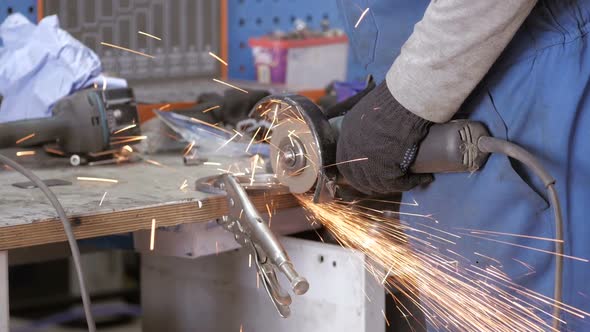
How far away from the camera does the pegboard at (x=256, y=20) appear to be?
3.03m

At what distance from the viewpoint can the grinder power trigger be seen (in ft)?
4.21

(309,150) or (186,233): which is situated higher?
(309,150)

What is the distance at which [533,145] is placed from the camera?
127 cm

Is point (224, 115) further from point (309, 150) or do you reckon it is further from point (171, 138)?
point (309, 150)

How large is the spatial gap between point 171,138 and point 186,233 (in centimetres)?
48

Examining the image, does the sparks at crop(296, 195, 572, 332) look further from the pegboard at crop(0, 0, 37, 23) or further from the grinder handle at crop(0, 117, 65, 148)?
the pegboard at crop(0, 0, 37, 23)

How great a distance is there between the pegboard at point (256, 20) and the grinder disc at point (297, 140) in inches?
57.5

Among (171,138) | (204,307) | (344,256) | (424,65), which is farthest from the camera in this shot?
(171,138)

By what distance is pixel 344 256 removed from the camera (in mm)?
1526

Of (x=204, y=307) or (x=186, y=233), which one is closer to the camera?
(x=186, y=233)

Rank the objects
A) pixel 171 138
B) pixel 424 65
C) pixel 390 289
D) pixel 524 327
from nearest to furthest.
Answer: pixel 424 65
pixel 524 327
pixel 390 289
pixel 171 138

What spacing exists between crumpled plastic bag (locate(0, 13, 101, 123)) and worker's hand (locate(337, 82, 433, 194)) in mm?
825

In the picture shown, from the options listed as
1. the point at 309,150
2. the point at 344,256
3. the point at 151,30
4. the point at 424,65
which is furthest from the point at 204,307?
the point at 151,30

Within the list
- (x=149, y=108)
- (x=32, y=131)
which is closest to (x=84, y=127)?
(x=32, y=131)
